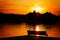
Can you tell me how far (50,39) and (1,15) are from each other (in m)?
81.3

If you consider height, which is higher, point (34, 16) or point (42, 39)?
point (34, 16)

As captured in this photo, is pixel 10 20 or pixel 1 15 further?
pixel 10 20

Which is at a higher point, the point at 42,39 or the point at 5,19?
the point at 5,19

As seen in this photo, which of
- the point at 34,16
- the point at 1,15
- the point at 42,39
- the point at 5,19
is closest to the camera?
the point at 42,39

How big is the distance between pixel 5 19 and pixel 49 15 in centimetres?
2464

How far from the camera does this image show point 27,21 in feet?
340

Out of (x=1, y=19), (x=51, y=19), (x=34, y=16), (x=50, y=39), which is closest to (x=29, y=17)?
(x=34, y=16)

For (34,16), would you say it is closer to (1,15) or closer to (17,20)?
(17,20)

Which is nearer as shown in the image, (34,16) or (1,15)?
(1,15)

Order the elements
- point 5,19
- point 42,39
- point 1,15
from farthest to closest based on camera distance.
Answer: point 5,19 → point 1,15 → point 42,39

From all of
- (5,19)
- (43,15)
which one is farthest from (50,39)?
(43,15)

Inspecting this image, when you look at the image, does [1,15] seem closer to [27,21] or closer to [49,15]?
[27,21]

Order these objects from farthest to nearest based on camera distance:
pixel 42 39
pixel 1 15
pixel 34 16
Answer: pixel 34 16 < pixel 1 15 < pixel 42 39

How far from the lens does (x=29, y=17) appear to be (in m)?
108
